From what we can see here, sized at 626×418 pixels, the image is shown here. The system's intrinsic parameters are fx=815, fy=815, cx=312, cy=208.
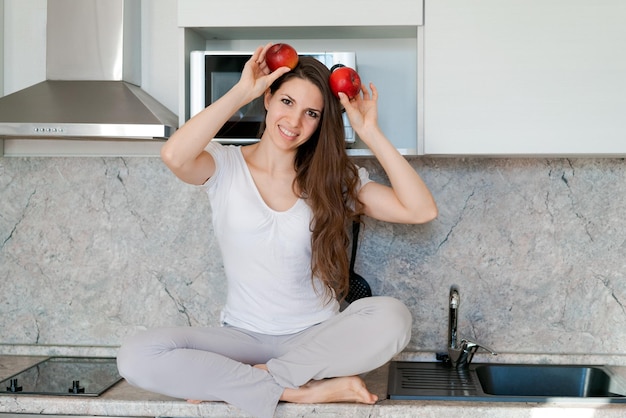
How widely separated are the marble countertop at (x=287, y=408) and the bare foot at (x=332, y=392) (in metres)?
0.02

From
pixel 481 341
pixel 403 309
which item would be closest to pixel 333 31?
pixel 403 309

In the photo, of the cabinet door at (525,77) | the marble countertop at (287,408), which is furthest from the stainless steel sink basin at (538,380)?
the cabinet door at (525,77)

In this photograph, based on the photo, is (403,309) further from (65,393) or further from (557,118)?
(65,393)

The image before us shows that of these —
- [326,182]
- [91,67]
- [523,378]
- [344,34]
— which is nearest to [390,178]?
[326,182]

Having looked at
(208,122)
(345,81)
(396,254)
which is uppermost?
(345,81)

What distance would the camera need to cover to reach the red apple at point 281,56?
2.15m

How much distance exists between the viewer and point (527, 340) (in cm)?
266

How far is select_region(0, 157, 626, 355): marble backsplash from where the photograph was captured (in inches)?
104

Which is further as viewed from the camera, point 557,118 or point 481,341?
point 481,341

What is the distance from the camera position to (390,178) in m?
2.25

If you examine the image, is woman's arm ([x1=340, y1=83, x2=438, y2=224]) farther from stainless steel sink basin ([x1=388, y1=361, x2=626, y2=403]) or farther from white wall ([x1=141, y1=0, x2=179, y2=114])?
white wall ([x1=141, y1=0, x2=179, y2=114])

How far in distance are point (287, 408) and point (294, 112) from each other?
0.78 meters

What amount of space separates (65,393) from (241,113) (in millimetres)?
914

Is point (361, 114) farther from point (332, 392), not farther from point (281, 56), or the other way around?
point (332, 392)
